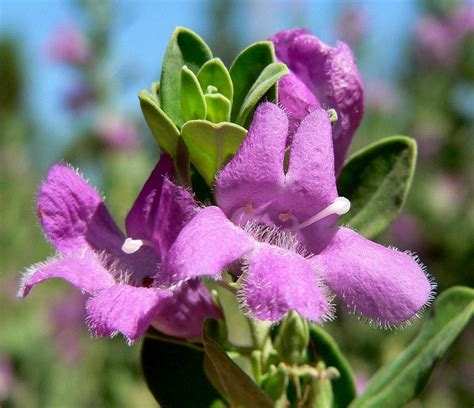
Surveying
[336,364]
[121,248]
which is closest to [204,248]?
[121,248]

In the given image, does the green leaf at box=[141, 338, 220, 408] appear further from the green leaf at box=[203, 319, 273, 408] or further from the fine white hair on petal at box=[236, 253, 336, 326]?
the fine white hair on petal at box=[236, 253, 336, 326]

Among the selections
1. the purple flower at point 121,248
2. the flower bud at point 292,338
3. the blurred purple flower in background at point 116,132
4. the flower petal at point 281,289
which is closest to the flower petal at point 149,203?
the purple flower at point 121,248

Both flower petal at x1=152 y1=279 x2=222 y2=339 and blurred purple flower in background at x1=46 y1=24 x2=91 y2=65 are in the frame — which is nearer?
flower petal at x1=152 y1=279 x2=222 y2=339

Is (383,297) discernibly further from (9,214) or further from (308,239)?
(9,214)

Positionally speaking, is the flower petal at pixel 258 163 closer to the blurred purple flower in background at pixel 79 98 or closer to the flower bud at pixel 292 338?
the flower bud at pixel 292 338

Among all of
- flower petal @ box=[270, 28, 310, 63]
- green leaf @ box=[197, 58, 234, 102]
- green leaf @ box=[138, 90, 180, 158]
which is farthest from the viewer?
flower petal @ box=[270, 28, 310, 63]

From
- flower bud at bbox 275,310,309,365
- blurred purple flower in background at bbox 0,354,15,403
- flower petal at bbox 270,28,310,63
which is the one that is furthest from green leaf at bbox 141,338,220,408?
blurred purple flower in background at bbox 0,354,15,403
